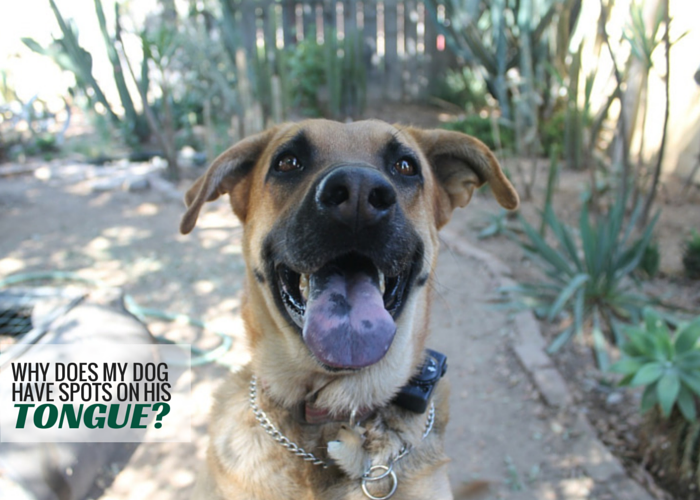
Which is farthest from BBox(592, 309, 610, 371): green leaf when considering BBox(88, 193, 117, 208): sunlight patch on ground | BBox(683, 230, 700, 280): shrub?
BBox(88, 193, 117, 208): sunlight patch on ground

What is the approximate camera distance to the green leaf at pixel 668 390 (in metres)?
2.43

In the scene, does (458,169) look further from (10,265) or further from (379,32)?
(379,32)

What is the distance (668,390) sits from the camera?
246cm

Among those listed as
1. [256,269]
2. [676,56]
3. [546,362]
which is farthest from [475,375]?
[676,56]

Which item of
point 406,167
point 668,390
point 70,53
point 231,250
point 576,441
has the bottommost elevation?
point 576,441

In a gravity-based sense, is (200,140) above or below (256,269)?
below

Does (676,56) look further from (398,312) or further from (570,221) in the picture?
(398,312)

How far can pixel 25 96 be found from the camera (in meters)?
10.6

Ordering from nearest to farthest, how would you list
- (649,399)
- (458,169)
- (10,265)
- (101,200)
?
(458,169), (649,399), (10,265), (101,200)

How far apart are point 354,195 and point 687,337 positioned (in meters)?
2.05

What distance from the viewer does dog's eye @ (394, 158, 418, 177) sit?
84.3 inches

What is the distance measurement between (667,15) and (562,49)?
350cm

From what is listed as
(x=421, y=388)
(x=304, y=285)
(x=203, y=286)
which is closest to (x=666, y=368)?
(x=421, y=388)

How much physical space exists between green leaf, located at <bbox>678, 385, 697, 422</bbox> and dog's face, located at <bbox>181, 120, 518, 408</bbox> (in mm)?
1328
